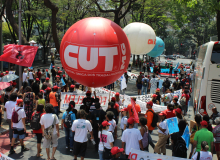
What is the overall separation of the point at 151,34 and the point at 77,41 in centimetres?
720

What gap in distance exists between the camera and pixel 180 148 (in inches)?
224

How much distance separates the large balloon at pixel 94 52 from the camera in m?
6.48

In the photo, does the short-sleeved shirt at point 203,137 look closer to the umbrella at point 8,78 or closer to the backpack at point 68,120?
the backpack at point 68,120

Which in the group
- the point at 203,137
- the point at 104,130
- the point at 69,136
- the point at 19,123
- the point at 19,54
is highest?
the point at 19,54

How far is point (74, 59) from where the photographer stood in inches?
260

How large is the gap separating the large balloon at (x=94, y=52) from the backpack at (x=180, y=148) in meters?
2.55

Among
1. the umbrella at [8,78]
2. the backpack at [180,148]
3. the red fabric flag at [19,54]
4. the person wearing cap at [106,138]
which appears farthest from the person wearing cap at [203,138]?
the umbrella at [8,78]

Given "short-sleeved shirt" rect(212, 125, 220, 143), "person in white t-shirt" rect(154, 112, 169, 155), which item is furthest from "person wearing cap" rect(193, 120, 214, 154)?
"short-sleeved shirt" rect(212, 125, 220, 143)

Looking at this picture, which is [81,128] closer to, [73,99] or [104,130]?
[104,130]

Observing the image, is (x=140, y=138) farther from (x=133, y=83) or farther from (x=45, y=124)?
(x=133, y=83)

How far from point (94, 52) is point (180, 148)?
326 centimetres

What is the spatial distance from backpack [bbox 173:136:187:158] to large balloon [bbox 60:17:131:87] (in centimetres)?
255

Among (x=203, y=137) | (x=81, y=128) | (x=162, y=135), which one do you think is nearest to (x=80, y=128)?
(x=81, y=128)

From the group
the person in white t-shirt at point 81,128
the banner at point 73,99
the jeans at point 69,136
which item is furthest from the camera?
the banner at point 73,99
